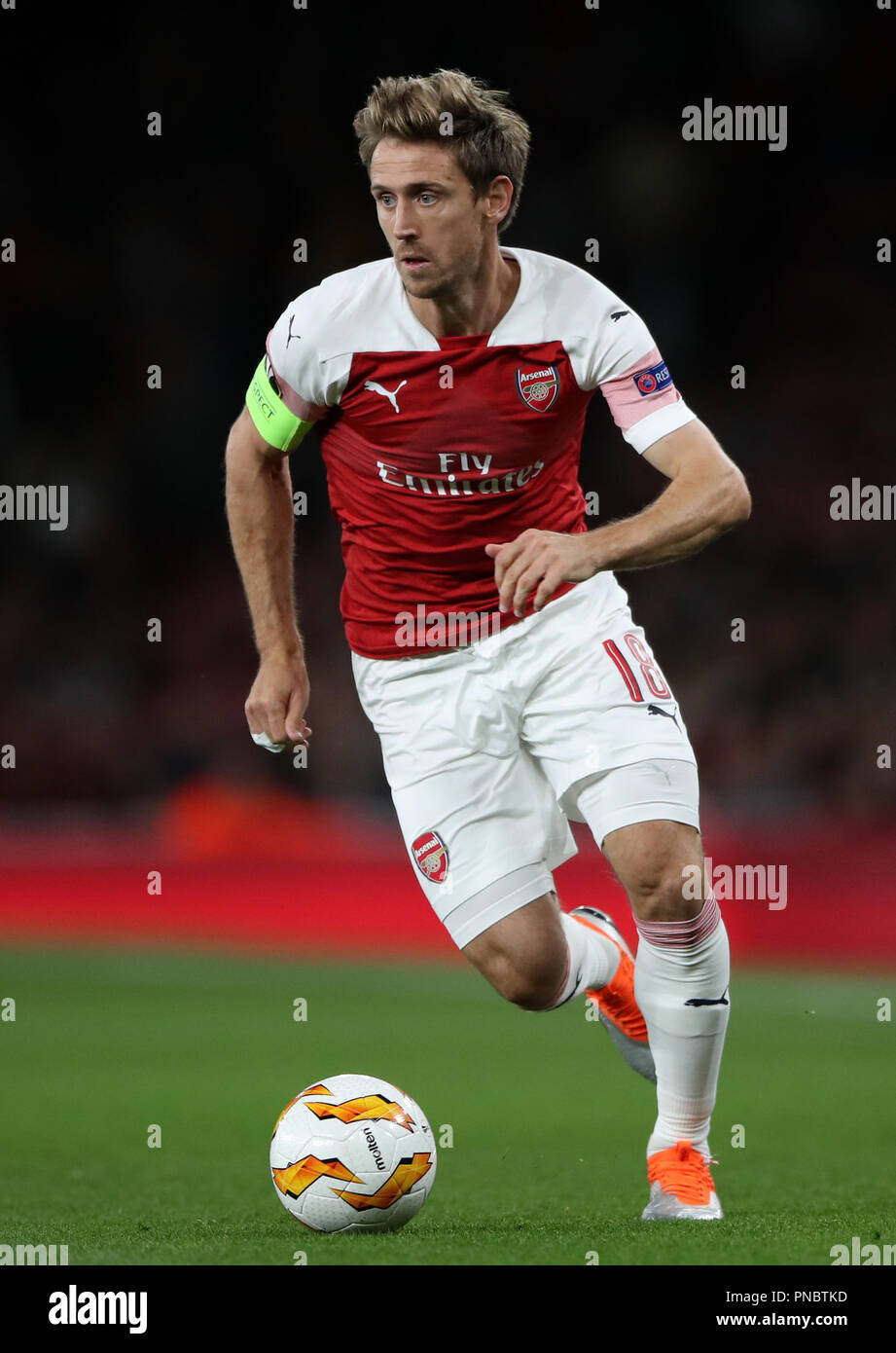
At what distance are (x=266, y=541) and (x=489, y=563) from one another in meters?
0.64

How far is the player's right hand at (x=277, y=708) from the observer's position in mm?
4672

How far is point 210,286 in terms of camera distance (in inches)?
609

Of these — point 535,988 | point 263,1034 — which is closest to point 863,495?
→ point 263,1034

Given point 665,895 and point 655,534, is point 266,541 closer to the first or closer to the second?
point 655,534

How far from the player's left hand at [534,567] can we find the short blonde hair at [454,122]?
1.13m

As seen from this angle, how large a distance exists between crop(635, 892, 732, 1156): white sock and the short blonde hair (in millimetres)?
1955

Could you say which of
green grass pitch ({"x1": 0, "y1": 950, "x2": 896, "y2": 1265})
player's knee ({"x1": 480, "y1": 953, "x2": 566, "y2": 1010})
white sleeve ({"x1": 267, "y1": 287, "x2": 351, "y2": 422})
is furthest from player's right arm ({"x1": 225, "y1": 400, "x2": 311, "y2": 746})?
green grass pitch ({"x1": 0, "y1": 950, "x2": 896, "y2": 1265})

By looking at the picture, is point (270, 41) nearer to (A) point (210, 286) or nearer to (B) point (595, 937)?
(A) point (210, 286)

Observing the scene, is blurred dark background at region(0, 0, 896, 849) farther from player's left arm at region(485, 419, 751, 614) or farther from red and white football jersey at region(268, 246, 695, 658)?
player's left arm at region(485, 419, 751, 614)

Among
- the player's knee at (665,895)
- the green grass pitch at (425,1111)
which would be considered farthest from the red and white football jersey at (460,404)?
the green grass pitch at (425,1111)

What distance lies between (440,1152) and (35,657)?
954 centimetres

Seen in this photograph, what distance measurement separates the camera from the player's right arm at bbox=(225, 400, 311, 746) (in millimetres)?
4777

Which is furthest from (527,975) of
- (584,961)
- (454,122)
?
(454,122)

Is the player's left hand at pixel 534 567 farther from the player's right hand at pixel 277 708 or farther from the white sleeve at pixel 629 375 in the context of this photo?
the player's right hand at pixel 277 708
